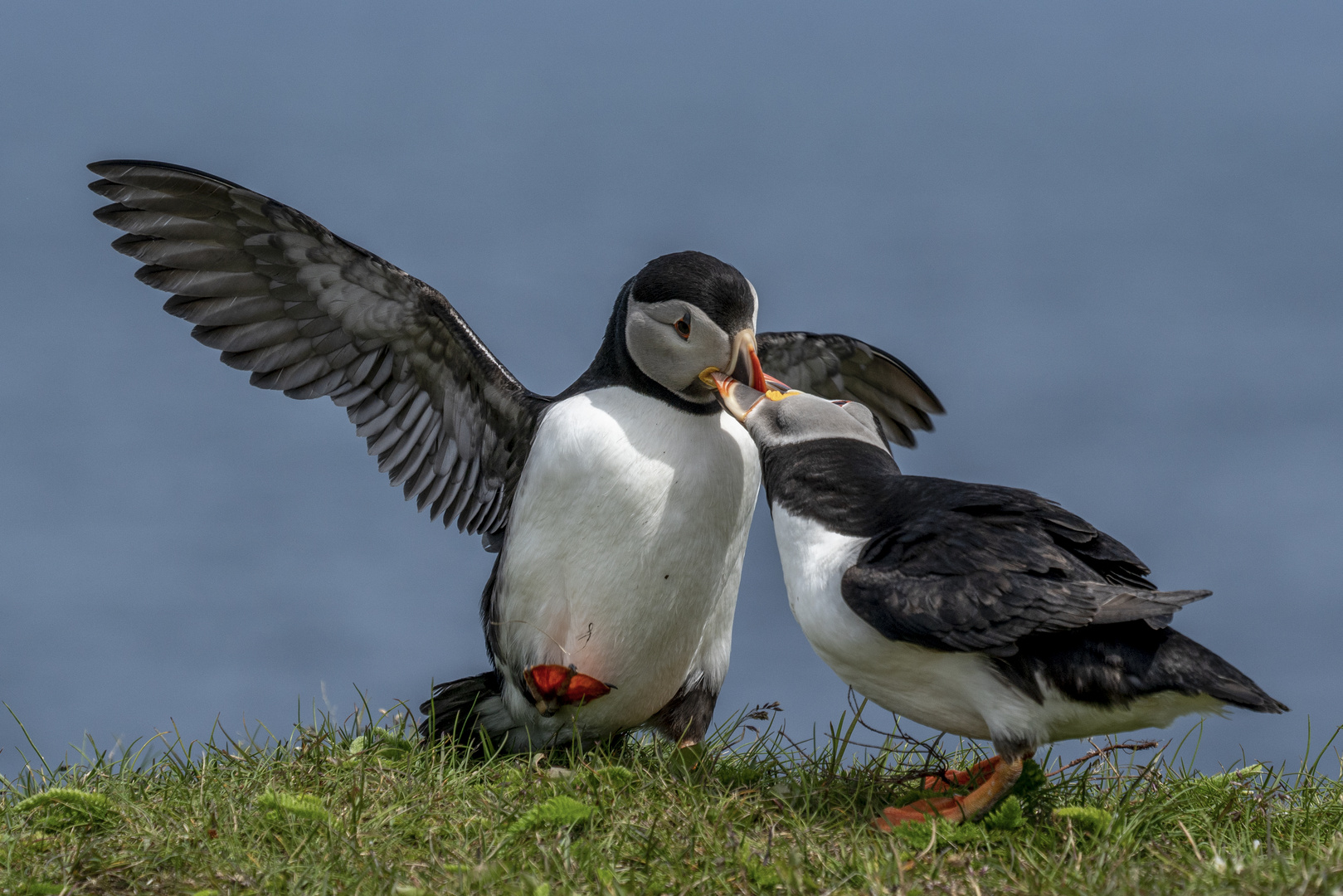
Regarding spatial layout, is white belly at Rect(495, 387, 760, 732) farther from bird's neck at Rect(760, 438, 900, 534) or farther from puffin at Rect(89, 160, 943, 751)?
bird's neck at Rect(760, 438, 900, 534)

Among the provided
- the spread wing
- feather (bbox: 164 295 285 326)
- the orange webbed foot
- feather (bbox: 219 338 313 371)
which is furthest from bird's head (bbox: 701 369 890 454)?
feather (bbox: 164 295 285 326)

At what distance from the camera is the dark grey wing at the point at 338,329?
5.46 m

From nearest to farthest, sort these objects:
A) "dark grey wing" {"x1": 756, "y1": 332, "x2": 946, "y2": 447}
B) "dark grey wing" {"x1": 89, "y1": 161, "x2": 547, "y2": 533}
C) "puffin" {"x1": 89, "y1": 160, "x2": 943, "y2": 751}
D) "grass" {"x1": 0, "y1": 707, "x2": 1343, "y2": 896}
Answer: "grass" {"x1": 0, "y1": 707, "x2": 1343, "y2": 896} → "puffin" {"x1": 89, "y1": 160, "x2": 943, "y2": 751} → "dark grey wing" {"x1": 89, "y1": 161, "x2": 547, "y2": 533} → "dark grey wing" {"x1": 756, "y1": 332, "x2": 946, "y2": 447}

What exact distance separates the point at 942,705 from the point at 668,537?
139 centimetres

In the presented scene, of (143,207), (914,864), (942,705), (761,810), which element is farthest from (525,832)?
(143,207)

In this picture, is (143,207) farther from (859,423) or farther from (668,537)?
(859,423)

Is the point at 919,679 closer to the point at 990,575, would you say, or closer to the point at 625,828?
the point at 990,575

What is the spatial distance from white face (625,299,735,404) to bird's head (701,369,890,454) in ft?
0.31

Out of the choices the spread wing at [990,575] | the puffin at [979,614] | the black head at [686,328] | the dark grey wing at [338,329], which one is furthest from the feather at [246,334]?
the spread wing at [990,575]

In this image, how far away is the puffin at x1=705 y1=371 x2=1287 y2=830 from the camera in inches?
148

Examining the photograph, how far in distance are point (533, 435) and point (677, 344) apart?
1119 millimetres

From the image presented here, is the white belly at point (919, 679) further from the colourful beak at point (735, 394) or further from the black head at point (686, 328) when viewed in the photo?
the black head at point (686, 328)

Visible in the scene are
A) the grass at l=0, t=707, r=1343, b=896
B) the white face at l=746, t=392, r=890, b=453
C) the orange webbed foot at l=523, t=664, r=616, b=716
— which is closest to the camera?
the grass at l=0, t=707, r=1343, b=896

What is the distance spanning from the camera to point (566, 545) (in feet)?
16.7
